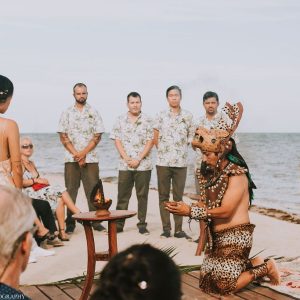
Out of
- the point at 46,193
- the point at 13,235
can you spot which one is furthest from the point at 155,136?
the point at 13,235

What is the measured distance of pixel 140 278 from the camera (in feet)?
5.83

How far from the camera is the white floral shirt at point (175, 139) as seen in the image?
8.05 m

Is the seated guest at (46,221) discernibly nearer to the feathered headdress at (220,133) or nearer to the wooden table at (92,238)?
the wooden table at (92,238)

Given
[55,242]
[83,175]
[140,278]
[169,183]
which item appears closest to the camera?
[140,278]

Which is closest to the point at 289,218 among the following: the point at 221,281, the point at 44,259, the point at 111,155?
the point at 44,259

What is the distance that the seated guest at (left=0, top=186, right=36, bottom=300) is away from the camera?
204 centimetres

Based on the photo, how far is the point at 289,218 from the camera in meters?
11.4

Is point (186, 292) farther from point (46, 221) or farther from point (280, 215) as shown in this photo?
point (280, 215)

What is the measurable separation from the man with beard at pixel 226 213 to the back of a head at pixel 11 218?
2.86 m

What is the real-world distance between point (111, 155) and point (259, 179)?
21601 mm

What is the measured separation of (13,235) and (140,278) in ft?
1.75

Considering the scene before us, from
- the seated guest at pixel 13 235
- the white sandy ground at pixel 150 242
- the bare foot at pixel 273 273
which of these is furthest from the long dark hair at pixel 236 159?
the seated guest at pixel 13 235

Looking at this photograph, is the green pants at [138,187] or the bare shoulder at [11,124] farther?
the green pants at [138,187]

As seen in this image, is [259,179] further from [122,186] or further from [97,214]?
[97,214]
